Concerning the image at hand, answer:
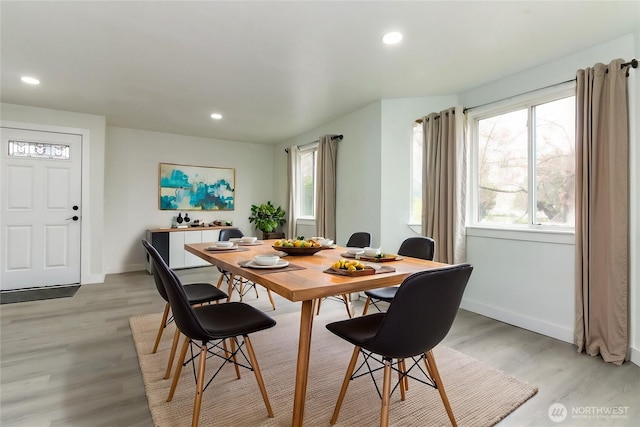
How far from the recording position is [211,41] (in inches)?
96.1

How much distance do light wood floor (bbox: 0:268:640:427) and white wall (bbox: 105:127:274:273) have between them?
6.31ft

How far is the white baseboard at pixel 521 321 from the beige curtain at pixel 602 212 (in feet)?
0.62

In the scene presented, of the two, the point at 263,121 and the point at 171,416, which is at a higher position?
the point at 263,121

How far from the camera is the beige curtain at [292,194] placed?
5645mm

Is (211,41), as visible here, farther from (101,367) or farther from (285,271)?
(101,367)

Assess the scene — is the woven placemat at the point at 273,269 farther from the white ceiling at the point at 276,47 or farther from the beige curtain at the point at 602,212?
the beige curtain at the point at 602,212

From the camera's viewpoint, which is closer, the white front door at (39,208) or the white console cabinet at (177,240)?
the white front door at (39,208)

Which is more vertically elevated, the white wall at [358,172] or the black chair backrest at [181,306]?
the white wall at [358,172]

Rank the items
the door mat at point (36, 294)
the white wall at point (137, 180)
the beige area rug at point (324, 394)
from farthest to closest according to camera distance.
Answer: the white wall at point (137, 180) → the door mat at point (36, 294) → the beige area rug at point (324, 394)

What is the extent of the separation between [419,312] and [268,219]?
4.79 m

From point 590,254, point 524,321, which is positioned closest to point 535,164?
point 590,254

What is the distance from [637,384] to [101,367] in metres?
3.41

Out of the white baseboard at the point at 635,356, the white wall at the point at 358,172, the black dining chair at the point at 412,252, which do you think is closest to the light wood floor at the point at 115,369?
the white baseboard at the point at 635,356

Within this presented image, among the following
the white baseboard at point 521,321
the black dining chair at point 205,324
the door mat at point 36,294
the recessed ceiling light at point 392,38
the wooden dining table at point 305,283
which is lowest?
the door mat at point 36,294
